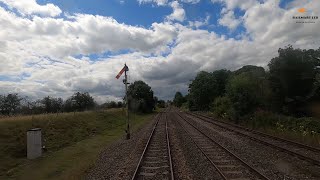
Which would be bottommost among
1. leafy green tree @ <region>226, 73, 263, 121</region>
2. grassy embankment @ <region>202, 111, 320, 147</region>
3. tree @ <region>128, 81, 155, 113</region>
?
grassy embankment @ <region>202, 111, 320, 147</region>

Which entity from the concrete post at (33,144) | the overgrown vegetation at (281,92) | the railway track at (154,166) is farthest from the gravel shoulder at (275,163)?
the concrete post at (33,144)

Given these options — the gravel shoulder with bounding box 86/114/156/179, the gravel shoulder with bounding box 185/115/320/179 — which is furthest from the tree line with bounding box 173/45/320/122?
the gravel shoulder with bounding box 86/114/156/179

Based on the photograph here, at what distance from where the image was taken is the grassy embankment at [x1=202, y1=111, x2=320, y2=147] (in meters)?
20.9

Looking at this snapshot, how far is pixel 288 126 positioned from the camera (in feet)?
84.9

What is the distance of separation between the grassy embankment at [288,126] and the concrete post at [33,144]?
15561mm

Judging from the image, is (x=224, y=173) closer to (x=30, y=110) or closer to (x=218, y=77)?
(x=30, y=110)

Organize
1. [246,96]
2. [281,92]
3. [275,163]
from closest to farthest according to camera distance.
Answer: [275,163]
[281,92]
[246,96]

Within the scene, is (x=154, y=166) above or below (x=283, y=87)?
below

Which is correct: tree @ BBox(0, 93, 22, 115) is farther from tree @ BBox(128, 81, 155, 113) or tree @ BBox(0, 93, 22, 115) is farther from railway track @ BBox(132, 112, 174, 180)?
railway track @ BBox(132, 112, 174, 180)

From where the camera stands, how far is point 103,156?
18109 mm

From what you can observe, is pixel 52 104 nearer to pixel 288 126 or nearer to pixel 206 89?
pixel 206 89

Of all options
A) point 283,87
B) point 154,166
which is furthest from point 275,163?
point 283,87

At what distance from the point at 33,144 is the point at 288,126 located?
18.5 m

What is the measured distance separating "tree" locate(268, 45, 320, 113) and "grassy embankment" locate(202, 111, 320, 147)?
9.68 feet
